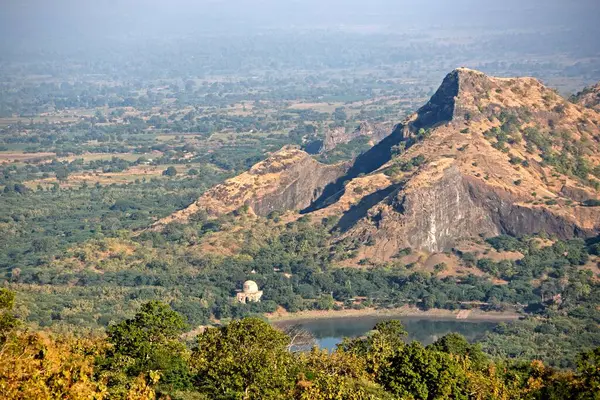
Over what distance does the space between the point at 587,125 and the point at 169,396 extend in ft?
267

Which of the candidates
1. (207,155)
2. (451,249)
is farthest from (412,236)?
(207,155)

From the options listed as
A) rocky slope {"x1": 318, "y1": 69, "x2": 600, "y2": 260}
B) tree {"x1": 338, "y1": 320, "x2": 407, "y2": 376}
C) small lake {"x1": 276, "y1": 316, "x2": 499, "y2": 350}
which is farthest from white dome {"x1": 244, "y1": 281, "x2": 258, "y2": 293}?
tree {"x1": 338, "y1": 320, "x2": 407, "y2": 376}

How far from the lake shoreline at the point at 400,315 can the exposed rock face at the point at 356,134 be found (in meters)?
75.5

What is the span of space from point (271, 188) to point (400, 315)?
3028cm

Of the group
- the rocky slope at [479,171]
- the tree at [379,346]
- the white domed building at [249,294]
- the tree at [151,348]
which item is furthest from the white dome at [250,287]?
the tree at [151,348]

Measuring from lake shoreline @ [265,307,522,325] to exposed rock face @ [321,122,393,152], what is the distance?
75457 mm

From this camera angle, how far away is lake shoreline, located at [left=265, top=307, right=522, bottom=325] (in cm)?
8250

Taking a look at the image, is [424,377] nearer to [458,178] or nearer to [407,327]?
[407,327]

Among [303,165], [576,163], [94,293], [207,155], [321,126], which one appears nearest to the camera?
[94,293]

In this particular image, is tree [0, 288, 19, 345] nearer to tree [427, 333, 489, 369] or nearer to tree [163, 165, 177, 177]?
tree [427, 333, 489, 369]

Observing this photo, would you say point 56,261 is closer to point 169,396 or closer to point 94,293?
point 94,293

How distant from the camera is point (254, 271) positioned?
92750mm

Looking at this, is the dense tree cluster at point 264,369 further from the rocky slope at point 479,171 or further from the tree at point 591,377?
the rocky slope at point 479,171

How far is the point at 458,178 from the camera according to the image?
9806cm
